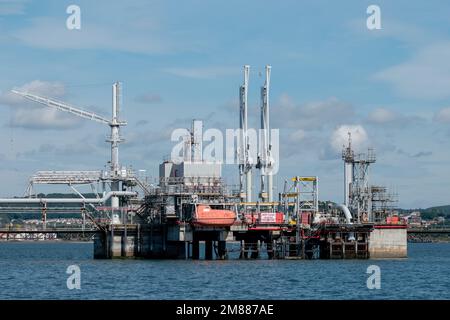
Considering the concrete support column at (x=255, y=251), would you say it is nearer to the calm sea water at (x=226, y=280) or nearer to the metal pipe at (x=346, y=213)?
the calm sea water at (x=226, y=280)

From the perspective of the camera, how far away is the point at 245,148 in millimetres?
132375

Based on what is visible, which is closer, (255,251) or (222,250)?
(222,250)

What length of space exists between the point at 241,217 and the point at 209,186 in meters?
5.99

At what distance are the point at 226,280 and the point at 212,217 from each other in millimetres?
24796

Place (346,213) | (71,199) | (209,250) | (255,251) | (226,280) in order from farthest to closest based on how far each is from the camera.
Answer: (71,199), (255,251), (209,250), (346,213), (226,280)

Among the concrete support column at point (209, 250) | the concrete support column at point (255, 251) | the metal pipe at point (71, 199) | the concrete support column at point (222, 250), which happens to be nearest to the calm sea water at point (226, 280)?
the concrete support column at point (222, 250)

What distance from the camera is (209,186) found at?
349 ft

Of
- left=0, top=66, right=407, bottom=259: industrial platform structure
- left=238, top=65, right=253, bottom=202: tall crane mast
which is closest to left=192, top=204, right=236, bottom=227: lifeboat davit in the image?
left=0, top=66, right=407, bottom=259: industrial platform structure

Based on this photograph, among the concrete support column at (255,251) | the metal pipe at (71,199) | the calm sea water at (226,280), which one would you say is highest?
the metal pipe at (71,199)

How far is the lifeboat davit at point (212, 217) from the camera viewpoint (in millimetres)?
102188

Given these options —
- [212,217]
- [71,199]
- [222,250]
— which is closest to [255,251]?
[222,250]

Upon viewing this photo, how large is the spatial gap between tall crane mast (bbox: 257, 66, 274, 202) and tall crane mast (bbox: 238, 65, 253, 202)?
1663 mm

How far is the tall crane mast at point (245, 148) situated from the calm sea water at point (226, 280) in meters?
27.5

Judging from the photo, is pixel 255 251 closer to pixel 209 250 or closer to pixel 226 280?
pixel 209 250
